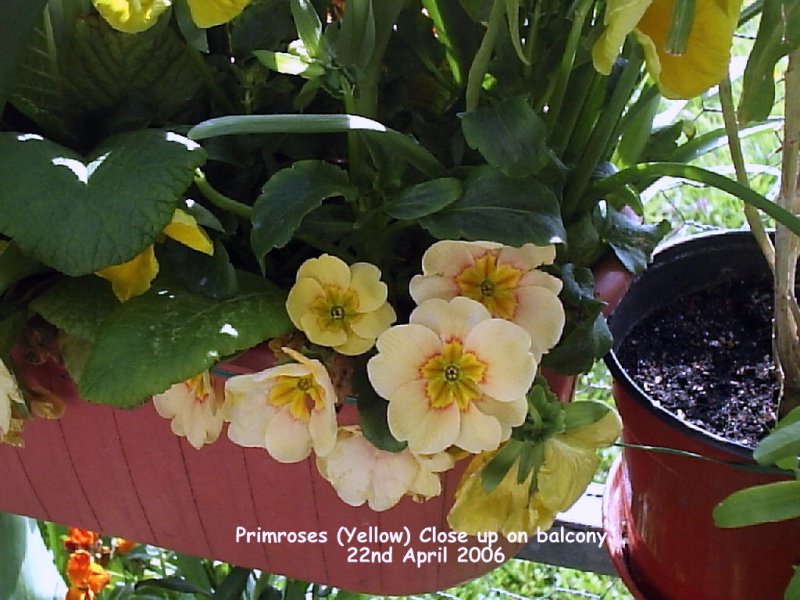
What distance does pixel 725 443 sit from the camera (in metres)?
0.57

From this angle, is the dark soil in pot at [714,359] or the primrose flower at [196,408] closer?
the primrose flower at [196,408]

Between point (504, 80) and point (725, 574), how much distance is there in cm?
34

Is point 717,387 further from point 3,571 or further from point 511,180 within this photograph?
point 3,571

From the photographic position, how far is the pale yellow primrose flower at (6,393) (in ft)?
1.63

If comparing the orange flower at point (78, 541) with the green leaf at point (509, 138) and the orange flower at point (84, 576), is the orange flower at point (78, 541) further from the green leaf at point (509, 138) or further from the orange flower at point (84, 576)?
the green leaf at point (509, 138)

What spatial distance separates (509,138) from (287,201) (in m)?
0.11

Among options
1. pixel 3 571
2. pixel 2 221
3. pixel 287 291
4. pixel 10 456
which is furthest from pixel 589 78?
pixel 3 571

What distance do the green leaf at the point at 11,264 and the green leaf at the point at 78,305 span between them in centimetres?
2

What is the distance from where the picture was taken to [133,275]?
50 centimetres

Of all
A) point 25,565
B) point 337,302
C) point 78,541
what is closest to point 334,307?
point 337,302

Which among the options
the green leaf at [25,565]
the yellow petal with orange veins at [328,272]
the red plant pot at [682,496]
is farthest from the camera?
the green leaf at [25,565]

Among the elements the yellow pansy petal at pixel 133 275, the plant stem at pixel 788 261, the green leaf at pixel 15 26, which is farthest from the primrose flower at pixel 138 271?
the plant stem at pixel 788 261

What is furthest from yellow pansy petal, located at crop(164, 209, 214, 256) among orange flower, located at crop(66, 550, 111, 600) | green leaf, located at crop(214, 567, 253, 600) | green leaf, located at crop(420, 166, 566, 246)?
orange flower, located at crop(66, 550, 111, 600)

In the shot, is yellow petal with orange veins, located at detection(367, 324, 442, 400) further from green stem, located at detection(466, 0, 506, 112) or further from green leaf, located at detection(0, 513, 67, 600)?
green leaf, located at detection(0, 513, 67, 600)
